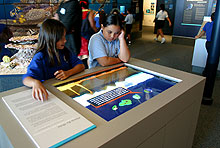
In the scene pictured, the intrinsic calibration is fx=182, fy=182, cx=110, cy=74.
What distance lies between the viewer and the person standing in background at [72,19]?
96.3 inches

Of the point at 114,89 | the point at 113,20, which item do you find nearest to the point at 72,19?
the point at 113,20

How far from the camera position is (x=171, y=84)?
138 centimetres

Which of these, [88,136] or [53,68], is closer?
[88,136]

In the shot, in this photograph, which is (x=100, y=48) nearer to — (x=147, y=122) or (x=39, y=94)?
(x=39, y=94)

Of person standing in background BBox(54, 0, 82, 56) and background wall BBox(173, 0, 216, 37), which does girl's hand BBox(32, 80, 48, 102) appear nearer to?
person standing in background BBox(54, 0, 82, 56)

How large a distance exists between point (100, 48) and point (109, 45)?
13cm

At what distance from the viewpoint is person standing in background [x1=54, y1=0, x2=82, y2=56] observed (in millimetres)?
2445

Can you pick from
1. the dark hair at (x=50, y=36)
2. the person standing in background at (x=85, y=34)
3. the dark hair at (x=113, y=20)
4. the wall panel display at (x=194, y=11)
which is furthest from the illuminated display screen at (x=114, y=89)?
the wall panel display at (x=194, y=11)

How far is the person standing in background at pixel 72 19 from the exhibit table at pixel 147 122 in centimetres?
110

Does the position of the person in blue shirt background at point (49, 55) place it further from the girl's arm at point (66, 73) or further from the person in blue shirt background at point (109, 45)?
the person in blue shirt background at point (109, 45)

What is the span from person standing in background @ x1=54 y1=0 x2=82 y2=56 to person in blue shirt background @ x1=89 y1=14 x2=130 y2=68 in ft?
2.60

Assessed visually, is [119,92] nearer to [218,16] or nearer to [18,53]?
[218,16]

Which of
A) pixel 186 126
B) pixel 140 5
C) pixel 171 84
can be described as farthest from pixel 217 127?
pixel 140 5

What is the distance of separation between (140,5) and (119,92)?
7.79 metres
